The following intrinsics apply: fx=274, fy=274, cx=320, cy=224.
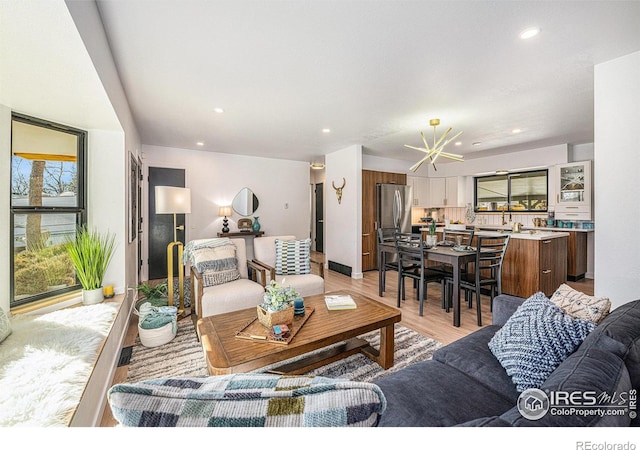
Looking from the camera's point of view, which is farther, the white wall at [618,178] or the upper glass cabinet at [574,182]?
the upper glass cabinet at [574,182]

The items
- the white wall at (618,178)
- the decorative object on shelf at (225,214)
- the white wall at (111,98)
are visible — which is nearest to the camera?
the white wall at (111,98)

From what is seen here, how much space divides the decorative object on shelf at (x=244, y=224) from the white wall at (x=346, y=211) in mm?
1666

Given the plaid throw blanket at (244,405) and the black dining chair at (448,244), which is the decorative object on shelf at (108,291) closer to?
the plaid throw blanket at (244,405)

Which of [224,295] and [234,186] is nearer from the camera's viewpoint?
[224,295]

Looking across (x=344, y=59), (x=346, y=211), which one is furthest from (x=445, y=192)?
(x=344, y=59)

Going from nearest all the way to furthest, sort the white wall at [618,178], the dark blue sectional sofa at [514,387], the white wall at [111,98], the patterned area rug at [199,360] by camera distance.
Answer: the dark blue sectional sofa at [514,387] < the white wall at [111,98] < the patterned area rug at [199,360] < the white wall at [618,178]

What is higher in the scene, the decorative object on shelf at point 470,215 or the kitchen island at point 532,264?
the decorative object on shelf at point 470,215

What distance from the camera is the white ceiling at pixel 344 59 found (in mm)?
1641

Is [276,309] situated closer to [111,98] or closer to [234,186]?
[111,98]

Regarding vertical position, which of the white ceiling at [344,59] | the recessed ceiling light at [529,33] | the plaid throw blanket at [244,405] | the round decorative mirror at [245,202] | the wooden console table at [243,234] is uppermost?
the white ceiling at [344,59]

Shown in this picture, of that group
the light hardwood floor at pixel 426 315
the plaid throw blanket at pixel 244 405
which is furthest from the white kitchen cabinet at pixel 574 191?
the plaid throw blanket at pixel 244 405

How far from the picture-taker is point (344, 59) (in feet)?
7.28

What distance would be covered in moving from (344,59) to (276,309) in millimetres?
1994

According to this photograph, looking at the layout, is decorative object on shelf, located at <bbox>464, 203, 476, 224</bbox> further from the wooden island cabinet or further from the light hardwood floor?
the wooden island cabinet
